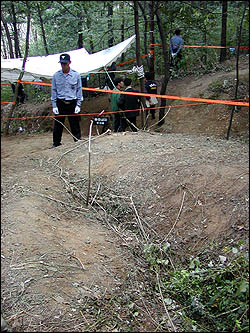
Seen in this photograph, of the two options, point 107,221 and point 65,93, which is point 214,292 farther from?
point 65,93

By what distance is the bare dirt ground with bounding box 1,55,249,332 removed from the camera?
214 cm

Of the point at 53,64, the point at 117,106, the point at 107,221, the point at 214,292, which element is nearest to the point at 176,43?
the point at 53,64

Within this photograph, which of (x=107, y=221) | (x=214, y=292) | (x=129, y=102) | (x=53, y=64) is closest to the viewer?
(x=214, y=292)

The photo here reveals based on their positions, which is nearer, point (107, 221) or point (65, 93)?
point (107, 221)

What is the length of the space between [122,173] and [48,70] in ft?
18.7

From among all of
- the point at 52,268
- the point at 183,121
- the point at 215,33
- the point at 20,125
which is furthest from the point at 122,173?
the point at 215,33

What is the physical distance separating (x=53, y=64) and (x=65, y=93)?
440cm

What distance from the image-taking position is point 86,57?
9.41 metres

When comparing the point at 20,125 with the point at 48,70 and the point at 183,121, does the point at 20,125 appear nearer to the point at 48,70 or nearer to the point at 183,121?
the point at 48,70

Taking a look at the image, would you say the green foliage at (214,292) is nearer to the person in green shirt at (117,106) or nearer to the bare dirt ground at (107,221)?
the bare dirt ground at (107,221)

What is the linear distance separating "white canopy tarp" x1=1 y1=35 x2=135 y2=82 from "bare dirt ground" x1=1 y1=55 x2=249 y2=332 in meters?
3.89

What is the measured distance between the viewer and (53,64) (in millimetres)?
9156

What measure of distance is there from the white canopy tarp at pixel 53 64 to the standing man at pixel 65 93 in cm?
304

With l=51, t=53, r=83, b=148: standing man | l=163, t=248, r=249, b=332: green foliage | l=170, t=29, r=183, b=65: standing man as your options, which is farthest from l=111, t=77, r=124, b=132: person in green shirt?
l=163, t=248, r=249, b=332: green foliage
